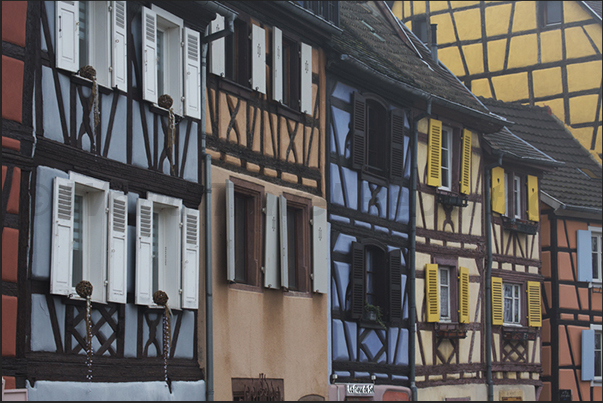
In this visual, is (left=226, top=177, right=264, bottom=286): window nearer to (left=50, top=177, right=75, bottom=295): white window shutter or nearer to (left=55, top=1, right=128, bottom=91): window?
(left=55, top=1, right=128, bottom=91): window

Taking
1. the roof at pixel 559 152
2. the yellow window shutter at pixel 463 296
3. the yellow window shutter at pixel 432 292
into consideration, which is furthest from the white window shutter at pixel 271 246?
the roof at pixel 559 152

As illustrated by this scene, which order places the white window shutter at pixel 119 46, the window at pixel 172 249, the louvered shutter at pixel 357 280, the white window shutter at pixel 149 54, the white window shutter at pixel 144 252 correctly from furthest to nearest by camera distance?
the louvered shutter at pixel 357 280 → the white window shutter at pixel 149 54 → the window at pixel 172 249 → the white window shutter at pixel 144 252 → the white window shutter at pixel 119 46

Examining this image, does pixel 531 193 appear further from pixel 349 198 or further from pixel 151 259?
pixel 151 259

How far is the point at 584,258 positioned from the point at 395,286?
973 cm

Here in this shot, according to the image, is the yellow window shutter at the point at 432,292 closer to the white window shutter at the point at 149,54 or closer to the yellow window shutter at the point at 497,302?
the yellow window shutter at the point at 497,302

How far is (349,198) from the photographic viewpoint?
19.4 metres

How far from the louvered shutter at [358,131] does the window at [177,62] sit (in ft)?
16.6

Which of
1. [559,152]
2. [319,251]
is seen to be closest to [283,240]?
[319,251]

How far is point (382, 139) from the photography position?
68.3ft

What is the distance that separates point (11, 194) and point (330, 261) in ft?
26.5

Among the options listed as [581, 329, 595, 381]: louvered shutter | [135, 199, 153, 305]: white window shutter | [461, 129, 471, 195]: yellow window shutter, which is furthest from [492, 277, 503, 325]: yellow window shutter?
[135, 199, 153, 305]: white window shutter

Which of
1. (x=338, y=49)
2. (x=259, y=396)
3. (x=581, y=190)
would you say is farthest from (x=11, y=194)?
(x=581, y=190)

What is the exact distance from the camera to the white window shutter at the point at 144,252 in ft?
44.0

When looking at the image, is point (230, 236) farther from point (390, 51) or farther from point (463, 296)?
point (390, 51)
